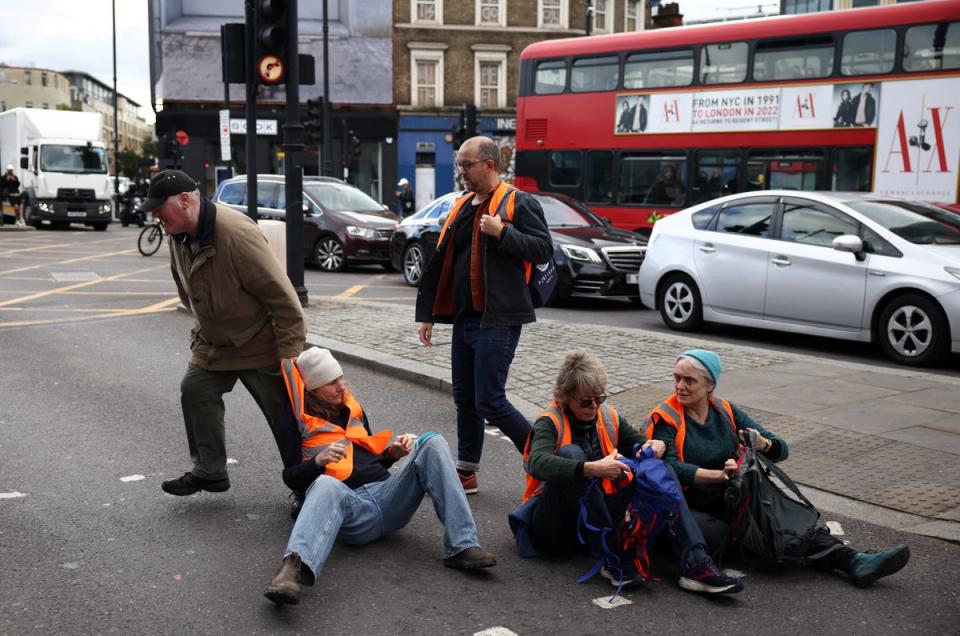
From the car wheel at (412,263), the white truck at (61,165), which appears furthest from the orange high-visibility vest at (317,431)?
the white truck at (61,165)

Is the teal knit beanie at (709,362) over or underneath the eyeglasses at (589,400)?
over

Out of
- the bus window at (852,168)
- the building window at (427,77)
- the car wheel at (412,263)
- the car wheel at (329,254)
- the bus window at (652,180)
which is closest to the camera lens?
the bus window at (852,168)

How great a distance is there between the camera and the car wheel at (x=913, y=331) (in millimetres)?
8953

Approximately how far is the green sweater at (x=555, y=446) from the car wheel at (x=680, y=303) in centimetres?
676

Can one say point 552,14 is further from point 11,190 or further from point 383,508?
point 383,508

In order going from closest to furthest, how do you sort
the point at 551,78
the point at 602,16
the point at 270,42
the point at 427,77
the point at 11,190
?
the point at 270,42, the point at 551,78, the point at 11,190, the point at 427,77, the point at 602,16

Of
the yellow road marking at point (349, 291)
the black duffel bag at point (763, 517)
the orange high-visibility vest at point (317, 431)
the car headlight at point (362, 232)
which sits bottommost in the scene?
the yellow road marking at point (349, 291)

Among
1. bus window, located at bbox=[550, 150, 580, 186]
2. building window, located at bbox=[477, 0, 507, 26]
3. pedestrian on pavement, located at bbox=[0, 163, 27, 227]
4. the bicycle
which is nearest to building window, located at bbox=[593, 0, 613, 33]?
building window, located at bbox=[477, 0, 507, 26]

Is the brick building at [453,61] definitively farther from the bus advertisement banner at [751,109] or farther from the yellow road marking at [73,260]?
the bus advertisement banner at [751,109]

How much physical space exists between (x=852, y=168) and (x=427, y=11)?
33.5 metres

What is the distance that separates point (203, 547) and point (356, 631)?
1135mm

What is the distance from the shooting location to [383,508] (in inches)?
172

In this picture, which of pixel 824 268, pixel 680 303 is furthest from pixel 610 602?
pixel 680 303

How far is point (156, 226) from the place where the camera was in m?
22.0
